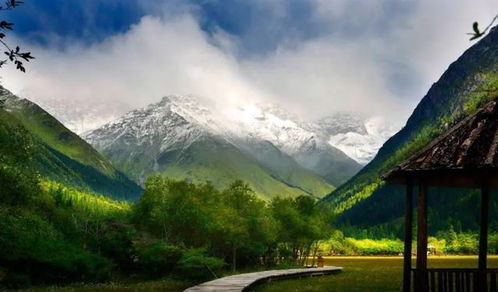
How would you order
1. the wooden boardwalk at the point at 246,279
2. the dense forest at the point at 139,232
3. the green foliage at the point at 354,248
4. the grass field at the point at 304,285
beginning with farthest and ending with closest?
the green foliage at the point at 354,248, the grass field at the point at 304,285, the dense forest at the point at 139,232, the wooden boardwalk at the point at 246,279

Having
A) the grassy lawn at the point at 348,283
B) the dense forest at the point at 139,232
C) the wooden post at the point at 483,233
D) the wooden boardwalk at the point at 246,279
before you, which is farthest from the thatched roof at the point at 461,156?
the dense forest at the point at 139,232

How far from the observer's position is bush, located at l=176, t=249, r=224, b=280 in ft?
171

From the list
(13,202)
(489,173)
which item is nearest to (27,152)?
(13,202)

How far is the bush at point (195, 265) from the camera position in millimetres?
52031

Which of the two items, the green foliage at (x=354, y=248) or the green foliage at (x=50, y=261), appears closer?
the green foliage at (x=50, y=261)

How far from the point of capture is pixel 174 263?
57.4 meters

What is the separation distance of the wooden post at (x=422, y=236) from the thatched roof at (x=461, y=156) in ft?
1.92

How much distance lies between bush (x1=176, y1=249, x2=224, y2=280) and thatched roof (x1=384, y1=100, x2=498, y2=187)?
3171 cm

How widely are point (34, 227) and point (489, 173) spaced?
1092 inches

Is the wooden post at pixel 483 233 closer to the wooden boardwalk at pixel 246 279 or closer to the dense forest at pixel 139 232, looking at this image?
the wooden boardwalk at pixel 246 279

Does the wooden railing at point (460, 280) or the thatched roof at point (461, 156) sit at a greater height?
the thatched roof at point (461, 156)

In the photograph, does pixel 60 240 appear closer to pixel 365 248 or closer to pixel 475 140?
pixel 475 140

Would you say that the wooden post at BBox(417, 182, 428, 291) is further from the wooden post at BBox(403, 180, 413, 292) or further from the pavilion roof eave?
the wooden post at BBox(403, 180, 413, 292)

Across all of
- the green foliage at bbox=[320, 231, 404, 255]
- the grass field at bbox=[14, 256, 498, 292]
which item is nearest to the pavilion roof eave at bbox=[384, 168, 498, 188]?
the grass field at bbox=[14, 256, 498, 292]
